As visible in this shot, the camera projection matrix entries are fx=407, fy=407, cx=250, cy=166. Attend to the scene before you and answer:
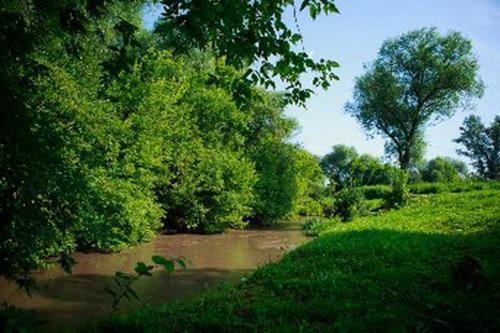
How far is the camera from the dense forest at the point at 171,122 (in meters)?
3.81

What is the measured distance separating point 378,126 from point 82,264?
39.4m

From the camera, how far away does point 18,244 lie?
3.38 m

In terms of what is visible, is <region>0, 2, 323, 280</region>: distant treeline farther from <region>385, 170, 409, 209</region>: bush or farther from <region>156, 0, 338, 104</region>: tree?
<region>385, 170, 409, 209</region>: bush

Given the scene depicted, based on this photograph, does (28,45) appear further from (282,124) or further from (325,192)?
(325,192)

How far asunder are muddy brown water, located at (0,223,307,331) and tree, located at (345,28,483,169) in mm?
28433

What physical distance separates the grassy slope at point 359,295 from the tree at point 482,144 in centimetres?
7817

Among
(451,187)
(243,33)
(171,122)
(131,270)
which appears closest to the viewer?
(243,33)

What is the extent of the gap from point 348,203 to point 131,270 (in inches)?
604

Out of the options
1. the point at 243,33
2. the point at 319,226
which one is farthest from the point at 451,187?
the point at 243,33

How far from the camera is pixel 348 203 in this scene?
82.8ft

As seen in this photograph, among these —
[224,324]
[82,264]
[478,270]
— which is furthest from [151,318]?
[82,264]

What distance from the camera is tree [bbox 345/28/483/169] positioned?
1642 inches

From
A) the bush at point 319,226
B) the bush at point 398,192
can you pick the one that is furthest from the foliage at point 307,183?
the bush at point 398,192

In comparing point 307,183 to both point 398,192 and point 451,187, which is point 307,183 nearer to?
point 451,187
